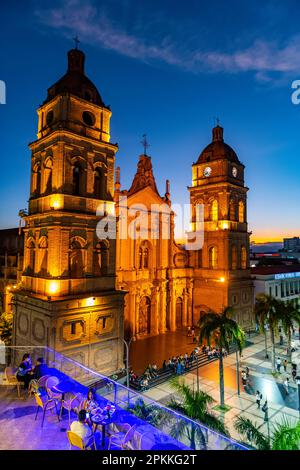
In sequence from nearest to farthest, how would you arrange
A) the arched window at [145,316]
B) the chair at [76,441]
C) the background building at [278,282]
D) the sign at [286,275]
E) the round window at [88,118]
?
the chair at [76,441], the round window at [88,118], the arched window at [145,316], the background building at [278,282], the sign at [286,275]

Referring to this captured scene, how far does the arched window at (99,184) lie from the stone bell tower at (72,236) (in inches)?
3.4

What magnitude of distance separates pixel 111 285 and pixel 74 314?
14.5 feet

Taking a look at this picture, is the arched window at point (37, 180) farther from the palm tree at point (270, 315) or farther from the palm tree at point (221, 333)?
the palm tree at point (270, 315)

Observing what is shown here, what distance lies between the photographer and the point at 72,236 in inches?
940

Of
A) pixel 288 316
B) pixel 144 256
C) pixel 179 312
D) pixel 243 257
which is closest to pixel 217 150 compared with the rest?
pixel 243 257

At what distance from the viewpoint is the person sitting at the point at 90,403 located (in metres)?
10.6

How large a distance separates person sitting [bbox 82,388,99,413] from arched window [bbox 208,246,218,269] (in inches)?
1267

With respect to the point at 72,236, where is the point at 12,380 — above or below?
below

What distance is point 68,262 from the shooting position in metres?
23.5

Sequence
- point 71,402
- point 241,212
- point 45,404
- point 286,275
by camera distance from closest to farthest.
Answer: point 45,404, point 71,402, point 241,212, point 286,275

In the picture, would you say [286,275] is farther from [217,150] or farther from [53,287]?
[53,287]

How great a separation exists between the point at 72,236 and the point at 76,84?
12.9 metres

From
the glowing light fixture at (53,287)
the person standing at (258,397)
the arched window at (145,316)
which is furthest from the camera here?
the arched window at (145,316)

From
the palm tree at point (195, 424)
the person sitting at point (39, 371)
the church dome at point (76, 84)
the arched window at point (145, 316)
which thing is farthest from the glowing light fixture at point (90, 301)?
the church dome at point (76, 84)
